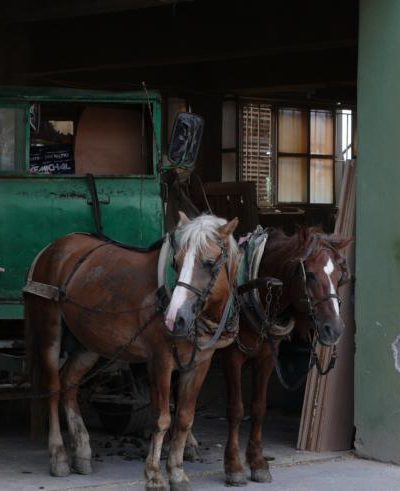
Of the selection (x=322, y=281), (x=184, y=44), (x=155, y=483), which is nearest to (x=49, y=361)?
(x=155, y=483)

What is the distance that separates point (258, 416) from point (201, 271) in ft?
5.86

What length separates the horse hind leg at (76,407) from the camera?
846cm

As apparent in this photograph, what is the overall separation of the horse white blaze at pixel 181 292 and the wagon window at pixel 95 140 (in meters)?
2.66

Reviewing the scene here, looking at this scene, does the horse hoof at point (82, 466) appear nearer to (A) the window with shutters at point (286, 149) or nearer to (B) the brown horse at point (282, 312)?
(B) the brown horse at point (282, 312)

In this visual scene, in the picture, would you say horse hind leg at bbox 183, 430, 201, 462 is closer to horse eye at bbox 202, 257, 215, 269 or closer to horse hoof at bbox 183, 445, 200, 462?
horse hoof at bbox 183, 445, 200, 462

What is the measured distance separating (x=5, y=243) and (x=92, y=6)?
3.98 m

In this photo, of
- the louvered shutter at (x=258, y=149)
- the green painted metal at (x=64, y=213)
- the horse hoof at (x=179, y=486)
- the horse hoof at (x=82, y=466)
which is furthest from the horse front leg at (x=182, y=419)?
the louvered shutter at (x=258, y=149)

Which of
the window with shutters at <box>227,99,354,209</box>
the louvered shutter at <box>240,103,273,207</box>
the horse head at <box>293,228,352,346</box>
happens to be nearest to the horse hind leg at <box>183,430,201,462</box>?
the horse head at <box>293,228,352,346</box>

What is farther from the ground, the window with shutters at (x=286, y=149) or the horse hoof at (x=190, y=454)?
the window with shutters at (x=286, y=149)

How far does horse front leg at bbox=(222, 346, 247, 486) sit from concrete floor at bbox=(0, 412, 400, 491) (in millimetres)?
129

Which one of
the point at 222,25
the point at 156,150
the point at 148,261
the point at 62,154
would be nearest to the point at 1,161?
the point at 62,154

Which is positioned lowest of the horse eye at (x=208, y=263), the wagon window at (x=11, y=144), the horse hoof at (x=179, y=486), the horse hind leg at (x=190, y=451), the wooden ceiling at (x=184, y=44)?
the horse hind leg at (x=190, y=451)

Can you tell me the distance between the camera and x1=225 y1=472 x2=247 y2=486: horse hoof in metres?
8.16

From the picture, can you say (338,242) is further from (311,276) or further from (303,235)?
(311,276)
